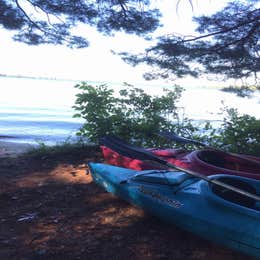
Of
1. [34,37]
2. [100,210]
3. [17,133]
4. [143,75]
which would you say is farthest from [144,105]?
[17,133]

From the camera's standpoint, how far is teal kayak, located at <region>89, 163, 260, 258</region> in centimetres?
315

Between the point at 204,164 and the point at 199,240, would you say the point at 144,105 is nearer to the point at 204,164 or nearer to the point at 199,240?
the point at 204,164

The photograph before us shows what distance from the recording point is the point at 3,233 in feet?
11.8

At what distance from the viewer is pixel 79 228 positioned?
146 inches

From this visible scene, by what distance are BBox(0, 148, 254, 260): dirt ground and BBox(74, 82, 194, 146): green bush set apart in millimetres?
2048

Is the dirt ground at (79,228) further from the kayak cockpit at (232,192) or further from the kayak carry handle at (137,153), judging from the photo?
the kayak carry handle at (137,153)

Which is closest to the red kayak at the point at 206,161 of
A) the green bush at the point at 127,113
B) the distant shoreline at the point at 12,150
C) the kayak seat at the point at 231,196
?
the kayak seat at the point at 231,196

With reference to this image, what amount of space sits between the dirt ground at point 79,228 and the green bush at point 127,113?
2.05 meters

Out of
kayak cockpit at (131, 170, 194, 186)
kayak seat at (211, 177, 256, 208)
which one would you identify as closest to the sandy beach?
kayak cockpit at (131, 170, 194, 186)

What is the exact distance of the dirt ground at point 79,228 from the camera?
323 centimetres

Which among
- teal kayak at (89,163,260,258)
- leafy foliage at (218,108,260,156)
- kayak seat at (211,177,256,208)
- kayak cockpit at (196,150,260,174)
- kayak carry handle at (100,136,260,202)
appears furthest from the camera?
leafy foliage at (218,108,260,156)

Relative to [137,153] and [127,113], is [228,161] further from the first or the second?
[127,113]

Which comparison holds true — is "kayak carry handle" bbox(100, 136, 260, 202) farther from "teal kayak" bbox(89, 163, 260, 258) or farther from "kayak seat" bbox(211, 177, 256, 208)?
"kayak seat" bbox(211, 177, 256, 208)

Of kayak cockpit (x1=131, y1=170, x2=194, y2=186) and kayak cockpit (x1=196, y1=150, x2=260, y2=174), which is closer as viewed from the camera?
kayak cockpit (x1=131, y1=170, x2=194, y2=186)
